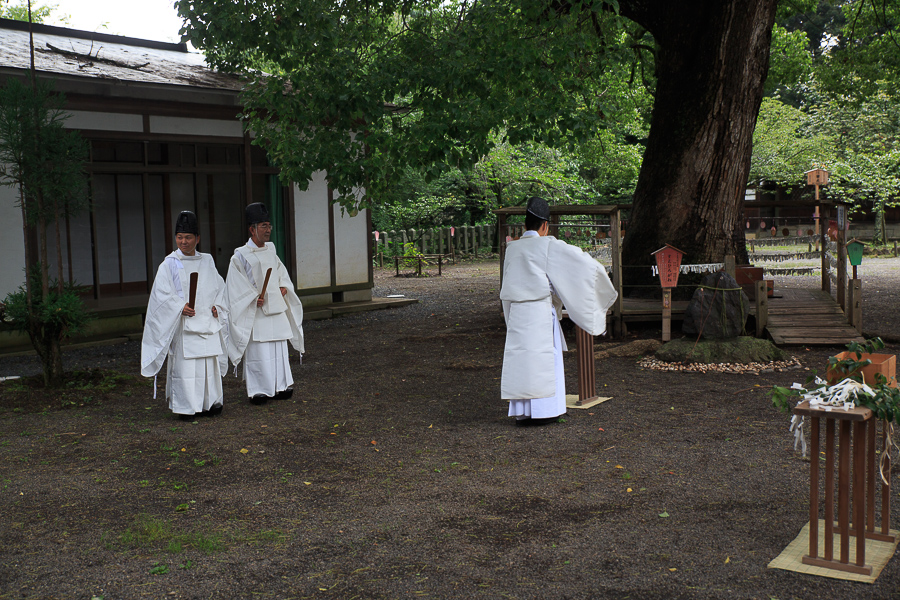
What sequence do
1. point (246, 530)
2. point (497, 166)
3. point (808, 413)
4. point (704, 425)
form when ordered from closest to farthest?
1. point (808, 413)
2. point (246, 530)
3. point (704, 425)
4. point (497, 166)

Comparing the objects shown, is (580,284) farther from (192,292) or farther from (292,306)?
(192,292)

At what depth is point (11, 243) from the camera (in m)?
9.77

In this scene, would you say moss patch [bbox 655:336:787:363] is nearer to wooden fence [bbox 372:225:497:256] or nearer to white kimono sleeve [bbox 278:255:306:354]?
white kimono sleeve [bbox 278:255:306:354]

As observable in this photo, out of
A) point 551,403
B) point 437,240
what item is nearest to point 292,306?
point 551,403

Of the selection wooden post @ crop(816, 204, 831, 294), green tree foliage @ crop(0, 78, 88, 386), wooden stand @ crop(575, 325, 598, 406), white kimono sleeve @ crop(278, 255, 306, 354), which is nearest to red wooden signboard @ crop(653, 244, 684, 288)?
wooden stand @ crop(575, 325, 598, 406)

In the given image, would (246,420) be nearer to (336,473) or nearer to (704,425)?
(336,473)

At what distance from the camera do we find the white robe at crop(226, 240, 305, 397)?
23.4ft

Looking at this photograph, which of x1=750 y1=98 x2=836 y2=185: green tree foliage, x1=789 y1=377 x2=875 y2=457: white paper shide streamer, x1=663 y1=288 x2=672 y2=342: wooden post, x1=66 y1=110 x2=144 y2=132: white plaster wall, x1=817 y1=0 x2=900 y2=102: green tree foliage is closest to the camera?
x1=789 y1=377 x2=875 y2=457: white paper shide streamer

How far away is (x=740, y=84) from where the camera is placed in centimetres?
1019

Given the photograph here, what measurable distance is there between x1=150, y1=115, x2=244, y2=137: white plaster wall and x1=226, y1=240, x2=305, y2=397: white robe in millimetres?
4715

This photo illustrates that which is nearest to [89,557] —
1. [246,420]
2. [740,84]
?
[246,420]

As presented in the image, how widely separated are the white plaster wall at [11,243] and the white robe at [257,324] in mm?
4139

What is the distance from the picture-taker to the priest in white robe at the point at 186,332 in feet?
21.6

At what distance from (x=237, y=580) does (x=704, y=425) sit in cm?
384
